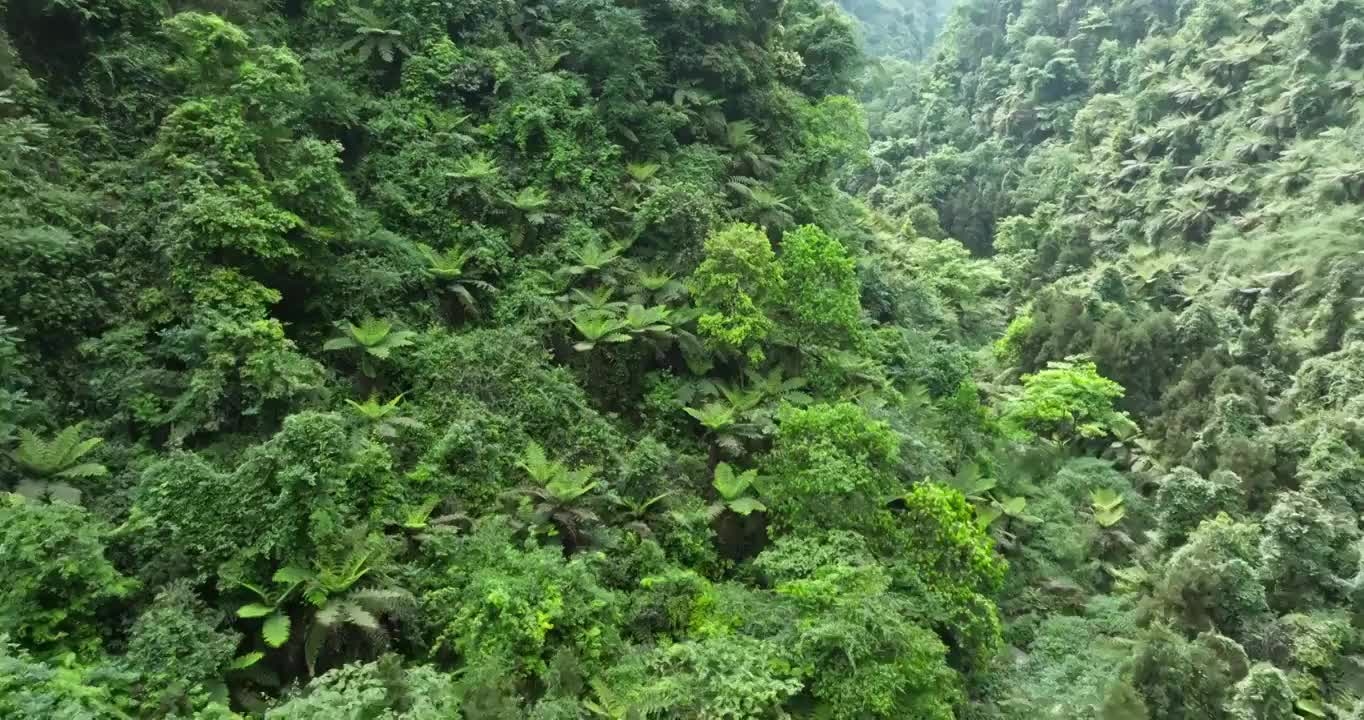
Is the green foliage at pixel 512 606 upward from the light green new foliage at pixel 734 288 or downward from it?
downward

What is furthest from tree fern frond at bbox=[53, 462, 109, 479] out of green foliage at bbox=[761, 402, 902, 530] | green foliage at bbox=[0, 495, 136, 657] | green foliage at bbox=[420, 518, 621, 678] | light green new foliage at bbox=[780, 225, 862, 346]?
light green new foliage at bbox=[780, 225, 862, 346]

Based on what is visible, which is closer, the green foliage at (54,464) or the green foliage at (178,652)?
the green foliage at (178,652)

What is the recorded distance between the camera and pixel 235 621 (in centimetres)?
751

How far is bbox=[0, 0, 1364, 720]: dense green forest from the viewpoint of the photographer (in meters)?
7.59

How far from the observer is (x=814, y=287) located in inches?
505

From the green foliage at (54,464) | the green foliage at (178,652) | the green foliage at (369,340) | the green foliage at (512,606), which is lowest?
the green foliage at (178,652)

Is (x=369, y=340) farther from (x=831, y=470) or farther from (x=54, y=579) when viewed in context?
(x=831, y=470)

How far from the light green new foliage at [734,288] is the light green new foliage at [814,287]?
51cm

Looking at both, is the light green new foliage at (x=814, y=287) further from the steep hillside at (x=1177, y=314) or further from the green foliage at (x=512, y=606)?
the green foliage at (x=512, y=606)

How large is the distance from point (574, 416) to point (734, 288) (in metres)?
3.16

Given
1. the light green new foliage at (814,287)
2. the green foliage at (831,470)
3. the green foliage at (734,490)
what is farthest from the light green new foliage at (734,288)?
the green foliage at (734,490)

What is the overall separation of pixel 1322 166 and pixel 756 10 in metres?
17.1

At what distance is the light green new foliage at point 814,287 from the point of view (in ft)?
42.0

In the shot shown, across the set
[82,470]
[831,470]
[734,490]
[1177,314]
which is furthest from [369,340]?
[1177,314]
